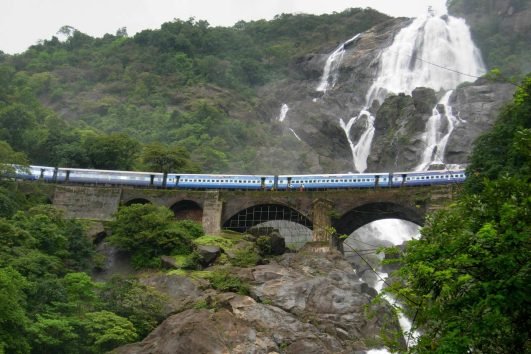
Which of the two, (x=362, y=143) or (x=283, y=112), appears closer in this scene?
(x=362, y=143)

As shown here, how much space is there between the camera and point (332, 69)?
101m

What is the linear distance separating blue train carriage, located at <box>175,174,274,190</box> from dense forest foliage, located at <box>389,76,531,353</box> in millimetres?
41236

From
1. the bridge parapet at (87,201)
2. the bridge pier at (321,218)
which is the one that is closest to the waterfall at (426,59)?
the bridge pier at (321,218)

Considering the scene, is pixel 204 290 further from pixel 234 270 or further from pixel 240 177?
pixel 240 177

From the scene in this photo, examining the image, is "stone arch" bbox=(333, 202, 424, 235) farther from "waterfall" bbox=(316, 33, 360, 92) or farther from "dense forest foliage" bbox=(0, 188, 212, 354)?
"waterfall" bbox=(316, 33, 360, 92)

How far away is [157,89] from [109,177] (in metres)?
47.9

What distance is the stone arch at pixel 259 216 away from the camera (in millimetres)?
50875

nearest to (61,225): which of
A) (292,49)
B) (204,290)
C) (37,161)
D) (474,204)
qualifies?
(204,290)

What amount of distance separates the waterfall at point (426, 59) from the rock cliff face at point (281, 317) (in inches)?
1905

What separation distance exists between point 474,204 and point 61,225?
115 feet

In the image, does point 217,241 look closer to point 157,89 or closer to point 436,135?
point 436,135

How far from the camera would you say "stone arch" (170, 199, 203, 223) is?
52719 millimetres

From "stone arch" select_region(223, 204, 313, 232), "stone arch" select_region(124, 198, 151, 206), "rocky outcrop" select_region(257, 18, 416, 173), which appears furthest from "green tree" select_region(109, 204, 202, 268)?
"rocky outcrop" select_region(257, 18, 416, 173)

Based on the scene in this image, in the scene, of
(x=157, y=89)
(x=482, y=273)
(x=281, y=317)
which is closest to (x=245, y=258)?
(x=281, y=317)
